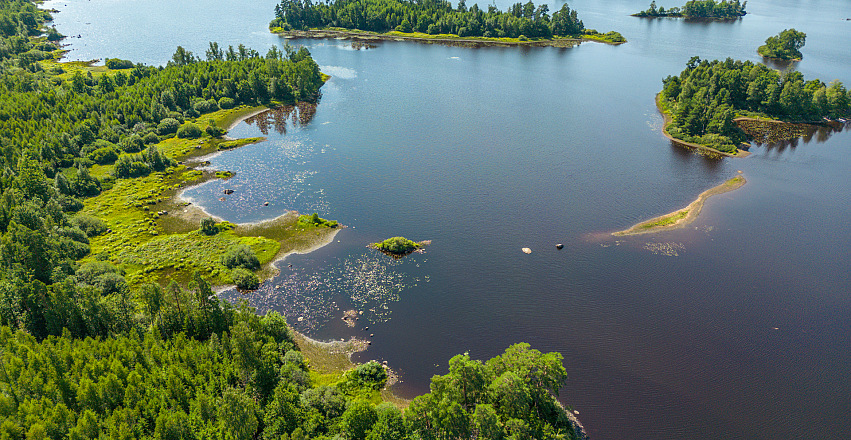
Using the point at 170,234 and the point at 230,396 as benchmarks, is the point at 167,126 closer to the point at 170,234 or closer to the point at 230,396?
the point at 170,234

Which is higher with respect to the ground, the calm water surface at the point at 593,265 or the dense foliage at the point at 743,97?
the dense foliage at the point at 743,97

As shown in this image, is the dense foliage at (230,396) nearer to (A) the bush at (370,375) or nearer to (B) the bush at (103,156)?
(A) the bush at (370,375)

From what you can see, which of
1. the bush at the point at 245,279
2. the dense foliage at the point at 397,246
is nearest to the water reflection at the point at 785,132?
the dense foliage at the point at 397,246

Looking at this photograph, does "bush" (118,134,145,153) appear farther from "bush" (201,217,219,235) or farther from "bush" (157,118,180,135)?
"bush" (201,217,219,235)

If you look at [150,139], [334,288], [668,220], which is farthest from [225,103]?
[668,220]

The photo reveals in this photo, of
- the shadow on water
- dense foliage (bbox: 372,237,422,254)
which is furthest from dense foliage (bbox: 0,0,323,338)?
dense foliage (bbox: 372,237,422,254)

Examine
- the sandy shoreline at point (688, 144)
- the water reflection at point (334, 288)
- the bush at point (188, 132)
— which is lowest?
the water reflection at point (334, 288)

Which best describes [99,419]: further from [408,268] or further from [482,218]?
[482,218]
